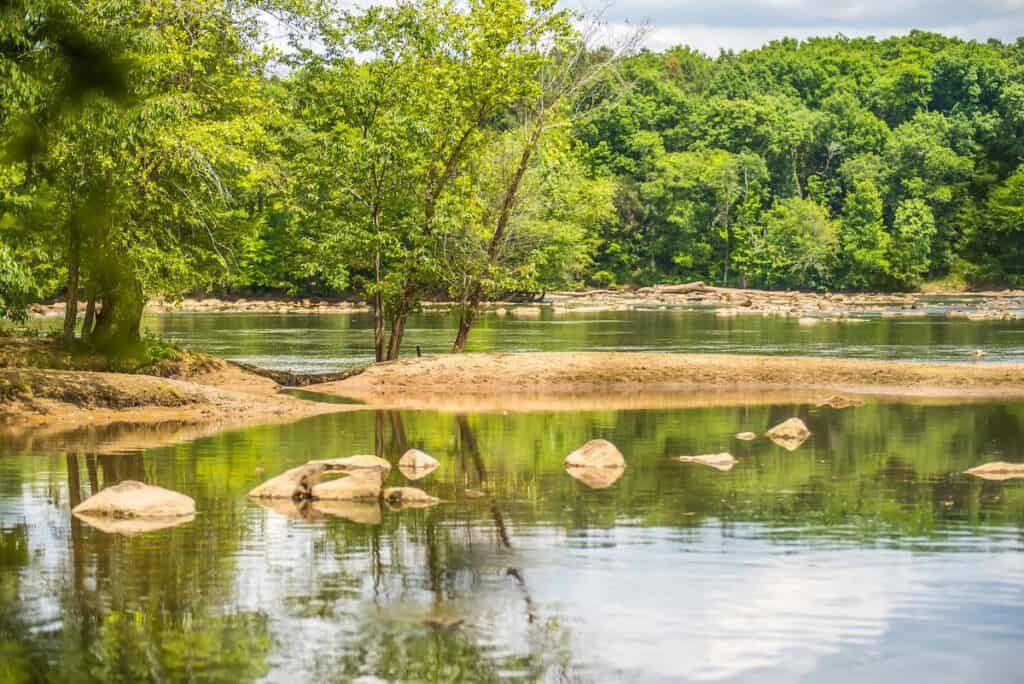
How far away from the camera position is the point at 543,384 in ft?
108

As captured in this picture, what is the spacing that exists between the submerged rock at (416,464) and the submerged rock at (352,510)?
2.44 meters

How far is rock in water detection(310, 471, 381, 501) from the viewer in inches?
688

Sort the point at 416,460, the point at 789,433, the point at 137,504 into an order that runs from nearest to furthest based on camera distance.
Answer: the point at 137,504 → the point at 416,460 → the point at 789,433

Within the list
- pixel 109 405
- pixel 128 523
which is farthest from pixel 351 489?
pixel 109 405

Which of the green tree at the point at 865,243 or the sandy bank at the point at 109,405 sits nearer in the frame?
the sandy bank at the point at 109,405

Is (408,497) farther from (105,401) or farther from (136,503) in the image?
(105,401)

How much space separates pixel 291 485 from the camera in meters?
17.5

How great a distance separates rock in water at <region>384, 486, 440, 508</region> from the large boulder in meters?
2.46

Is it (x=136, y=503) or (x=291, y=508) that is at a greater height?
(x=136, y=503)

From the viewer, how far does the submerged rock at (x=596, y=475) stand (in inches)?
746

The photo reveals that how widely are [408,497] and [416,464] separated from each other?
115 inches

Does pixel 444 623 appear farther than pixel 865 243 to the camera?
No

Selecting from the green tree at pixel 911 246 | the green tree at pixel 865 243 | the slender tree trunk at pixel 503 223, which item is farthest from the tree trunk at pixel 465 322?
the green tree at pixel 911 246

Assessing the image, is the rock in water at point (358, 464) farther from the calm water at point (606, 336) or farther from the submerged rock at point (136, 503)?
the calm water at point (606, 336)
